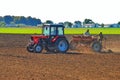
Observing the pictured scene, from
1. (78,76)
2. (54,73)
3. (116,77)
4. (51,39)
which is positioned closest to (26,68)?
(54,73)

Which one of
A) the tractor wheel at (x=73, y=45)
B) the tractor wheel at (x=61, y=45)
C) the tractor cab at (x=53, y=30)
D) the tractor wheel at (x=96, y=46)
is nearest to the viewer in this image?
the tractor cab at (x=53, y=30)

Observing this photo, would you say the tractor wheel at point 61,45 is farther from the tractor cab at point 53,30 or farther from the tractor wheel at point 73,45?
the tractor wheel at point 73,45

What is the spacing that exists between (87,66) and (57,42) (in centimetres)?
784

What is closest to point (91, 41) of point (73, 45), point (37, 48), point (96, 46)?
point (96, 46)

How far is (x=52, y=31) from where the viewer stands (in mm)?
24172

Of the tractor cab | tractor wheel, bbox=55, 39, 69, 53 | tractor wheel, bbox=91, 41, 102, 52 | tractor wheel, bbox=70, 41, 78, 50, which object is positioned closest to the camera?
the tractor cab

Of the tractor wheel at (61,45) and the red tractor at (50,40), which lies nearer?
the red tractor at (50,40)

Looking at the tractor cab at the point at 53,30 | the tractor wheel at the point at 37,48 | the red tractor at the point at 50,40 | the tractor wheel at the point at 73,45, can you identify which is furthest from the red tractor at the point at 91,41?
the tractor wheel at the point at 37,48

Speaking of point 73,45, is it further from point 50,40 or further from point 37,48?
point 37,48

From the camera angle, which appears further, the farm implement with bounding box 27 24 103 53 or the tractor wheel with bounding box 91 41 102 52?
the tractor wheel with bounding box 91 41 102 52

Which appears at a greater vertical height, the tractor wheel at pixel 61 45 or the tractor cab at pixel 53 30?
the tractor cab at pixel 53 30

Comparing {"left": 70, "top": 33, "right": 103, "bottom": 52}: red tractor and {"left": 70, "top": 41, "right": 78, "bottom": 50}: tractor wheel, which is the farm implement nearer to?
{"left": 70, "top": 33, "right": 103, "bottom": 52}: red tractor

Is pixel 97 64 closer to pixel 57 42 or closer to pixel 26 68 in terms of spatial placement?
pixel 26 68

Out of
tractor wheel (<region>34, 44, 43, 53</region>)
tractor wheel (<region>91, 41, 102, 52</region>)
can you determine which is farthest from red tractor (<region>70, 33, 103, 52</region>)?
tractor wheel (<region>34, 44, 43, 53</region>)
